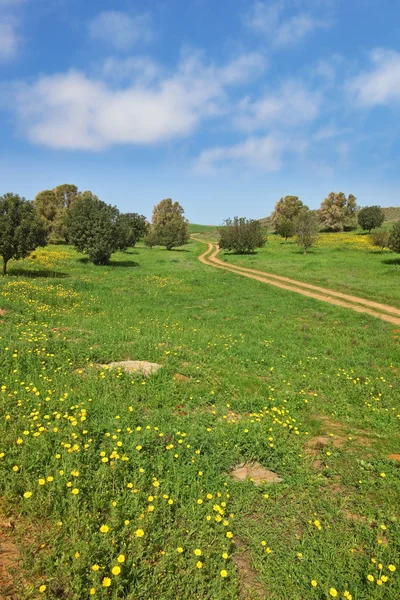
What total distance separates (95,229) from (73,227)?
9.73 ft

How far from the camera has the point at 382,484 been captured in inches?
220

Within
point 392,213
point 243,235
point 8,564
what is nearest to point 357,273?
point 243,235

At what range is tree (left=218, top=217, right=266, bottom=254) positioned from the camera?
5800cm

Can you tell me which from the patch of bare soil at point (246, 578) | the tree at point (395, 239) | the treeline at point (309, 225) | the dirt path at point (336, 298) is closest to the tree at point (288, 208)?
the treeline at point (309, 225)

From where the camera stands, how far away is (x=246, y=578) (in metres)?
3.96

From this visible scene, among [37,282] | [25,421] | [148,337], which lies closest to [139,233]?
[37,282]

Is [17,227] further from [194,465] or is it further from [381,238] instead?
[381,238]

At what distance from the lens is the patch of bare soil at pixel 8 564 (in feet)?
10.8

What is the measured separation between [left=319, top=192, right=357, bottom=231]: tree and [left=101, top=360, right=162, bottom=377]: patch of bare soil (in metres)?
88.6

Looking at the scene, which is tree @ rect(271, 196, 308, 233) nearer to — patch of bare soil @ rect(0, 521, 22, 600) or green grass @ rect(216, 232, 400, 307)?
green grass @ rect(216, 232, 400, 307)

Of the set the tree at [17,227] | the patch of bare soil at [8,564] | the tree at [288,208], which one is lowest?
the patch of bare soil at [8,564]

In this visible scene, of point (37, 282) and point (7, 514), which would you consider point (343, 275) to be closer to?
point (37, 282)

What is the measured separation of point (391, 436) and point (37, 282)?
2276 centimetres

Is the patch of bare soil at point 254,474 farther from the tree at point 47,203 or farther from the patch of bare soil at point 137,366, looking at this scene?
the tree at point 47,203
